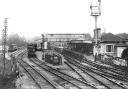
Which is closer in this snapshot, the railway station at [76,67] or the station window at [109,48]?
the railway station at [76,67]

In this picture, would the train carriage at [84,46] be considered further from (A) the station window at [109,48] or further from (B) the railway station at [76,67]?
(A) the station window at [109,48]

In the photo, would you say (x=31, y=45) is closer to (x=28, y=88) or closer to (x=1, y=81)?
(x=1, y=81)

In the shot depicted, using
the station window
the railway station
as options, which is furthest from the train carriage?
the station window

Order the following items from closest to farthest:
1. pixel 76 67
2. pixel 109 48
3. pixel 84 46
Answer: pixel 76 67 < pixel 109 48 < pixel 84 46

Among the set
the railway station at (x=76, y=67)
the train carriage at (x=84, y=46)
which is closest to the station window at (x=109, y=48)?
the railway station at (x=76, y=67)

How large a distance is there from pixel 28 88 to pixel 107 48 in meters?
20.4

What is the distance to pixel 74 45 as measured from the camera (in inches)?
1684

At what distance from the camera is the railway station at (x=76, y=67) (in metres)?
15.2

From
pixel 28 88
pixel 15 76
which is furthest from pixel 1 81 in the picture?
Answer: pixel 28 88

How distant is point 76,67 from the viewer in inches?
977

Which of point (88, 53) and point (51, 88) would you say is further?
point (88, 53)

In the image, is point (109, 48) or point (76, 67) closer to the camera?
point (76, 67)

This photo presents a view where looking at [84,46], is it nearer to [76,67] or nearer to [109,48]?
[109,48]

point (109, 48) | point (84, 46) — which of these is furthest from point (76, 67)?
point (84, 46)
